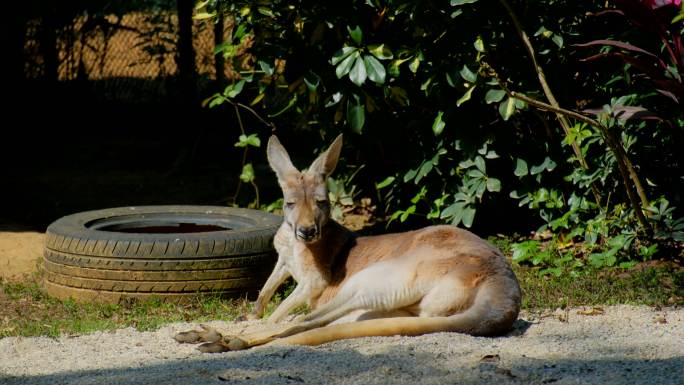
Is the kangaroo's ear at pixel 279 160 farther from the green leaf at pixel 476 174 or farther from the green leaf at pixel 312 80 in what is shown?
the green leaf at pixel 476 174

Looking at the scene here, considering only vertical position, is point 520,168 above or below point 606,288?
above

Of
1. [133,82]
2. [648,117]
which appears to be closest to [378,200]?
[648,117]

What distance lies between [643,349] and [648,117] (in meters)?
2.15

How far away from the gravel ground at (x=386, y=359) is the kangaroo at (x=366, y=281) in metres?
0.10

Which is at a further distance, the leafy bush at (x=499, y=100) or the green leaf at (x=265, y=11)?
the green leaf at (x=265, y=11)

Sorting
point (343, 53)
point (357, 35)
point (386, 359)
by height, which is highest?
point (357, 35)

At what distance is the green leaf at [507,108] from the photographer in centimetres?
720

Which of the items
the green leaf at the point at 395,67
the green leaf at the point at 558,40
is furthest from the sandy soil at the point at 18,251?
the green leaf at the point at 558,40

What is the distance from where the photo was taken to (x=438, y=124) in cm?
768

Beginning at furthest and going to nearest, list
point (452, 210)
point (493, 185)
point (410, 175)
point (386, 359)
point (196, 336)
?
point (410, 175) → point (452, 210) → point (493, 185) → point (196, 336) → point (386, 359)

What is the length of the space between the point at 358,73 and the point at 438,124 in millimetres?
910

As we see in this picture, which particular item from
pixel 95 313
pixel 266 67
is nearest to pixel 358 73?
pixel 266 67

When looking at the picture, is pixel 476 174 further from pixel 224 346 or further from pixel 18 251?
pixel 18 251

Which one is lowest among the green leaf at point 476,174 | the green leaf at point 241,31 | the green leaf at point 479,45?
the green leaf at point 476,174
